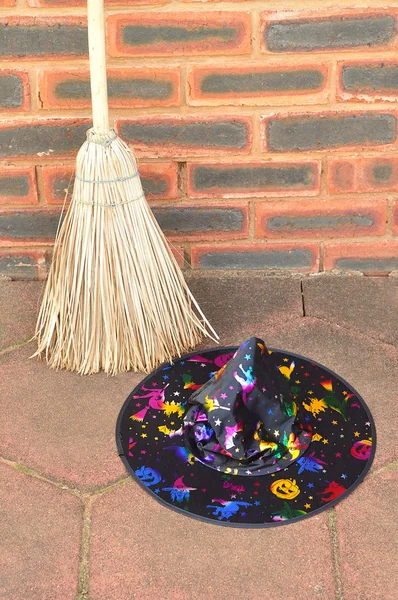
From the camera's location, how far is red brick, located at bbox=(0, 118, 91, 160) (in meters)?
2.12

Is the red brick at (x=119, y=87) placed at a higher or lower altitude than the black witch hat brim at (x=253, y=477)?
higher

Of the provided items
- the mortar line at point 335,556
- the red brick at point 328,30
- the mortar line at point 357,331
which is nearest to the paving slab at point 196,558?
the mortar line at point 335,556

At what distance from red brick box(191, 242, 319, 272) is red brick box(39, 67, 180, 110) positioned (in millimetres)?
460

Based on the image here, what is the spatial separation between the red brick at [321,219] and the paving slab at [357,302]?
142mm

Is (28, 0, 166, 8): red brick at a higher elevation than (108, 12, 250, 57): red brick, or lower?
higher

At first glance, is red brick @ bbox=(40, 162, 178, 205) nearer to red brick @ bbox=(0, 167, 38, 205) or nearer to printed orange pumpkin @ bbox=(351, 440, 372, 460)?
red brick @ bbox=(0, 167, 38, 205)

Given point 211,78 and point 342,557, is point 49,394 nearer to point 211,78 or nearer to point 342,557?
point 342,557

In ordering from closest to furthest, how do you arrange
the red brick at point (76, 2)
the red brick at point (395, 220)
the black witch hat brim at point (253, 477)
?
the black witch hat brim at point (253, 477)
the red brick at point (76, 2)
the red brick at point (395, 220)

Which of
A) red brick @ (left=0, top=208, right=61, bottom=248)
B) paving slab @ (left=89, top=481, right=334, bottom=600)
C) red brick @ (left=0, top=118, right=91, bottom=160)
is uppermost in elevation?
red brick @ (left=0, top=118, right=91, bottom=160)

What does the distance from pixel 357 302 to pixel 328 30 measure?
29.5 inches

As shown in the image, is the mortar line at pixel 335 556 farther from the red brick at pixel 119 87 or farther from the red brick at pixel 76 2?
the red brick at pixel 76 2

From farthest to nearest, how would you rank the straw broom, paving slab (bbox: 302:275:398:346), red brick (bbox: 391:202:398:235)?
red brick (bbox: 391:202:398:235) → paving slab (bbox: 302:275:398:346) → the straw broom

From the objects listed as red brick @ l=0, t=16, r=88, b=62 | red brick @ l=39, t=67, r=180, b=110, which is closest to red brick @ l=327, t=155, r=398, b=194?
red brick @ l=39, t=67, r=180, b=110

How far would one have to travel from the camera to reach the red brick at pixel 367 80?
6.68 feet
